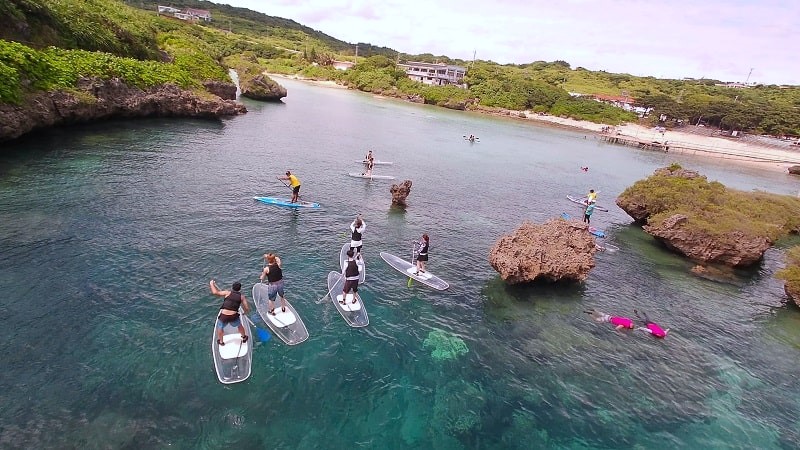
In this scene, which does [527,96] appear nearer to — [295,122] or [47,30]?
[295,122]

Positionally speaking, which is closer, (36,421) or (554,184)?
(36,421)

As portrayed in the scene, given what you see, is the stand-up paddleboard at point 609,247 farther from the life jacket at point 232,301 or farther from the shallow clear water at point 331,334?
the life jacket at point 232,301

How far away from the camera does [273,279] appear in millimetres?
18781

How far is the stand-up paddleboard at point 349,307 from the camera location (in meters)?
20.3

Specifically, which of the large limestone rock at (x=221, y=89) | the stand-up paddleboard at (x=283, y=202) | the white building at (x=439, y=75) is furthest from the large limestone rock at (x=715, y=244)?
the white building at (x=439, y=75)

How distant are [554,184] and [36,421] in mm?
57583

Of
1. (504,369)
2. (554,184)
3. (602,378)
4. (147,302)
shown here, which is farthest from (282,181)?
(554,184)

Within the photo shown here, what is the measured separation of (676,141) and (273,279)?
142 metres

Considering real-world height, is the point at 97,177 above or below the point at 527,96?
below

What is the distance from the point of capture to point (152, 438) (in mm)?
12930

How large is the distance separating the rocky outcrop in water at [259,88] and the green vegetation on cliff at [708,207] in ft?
262

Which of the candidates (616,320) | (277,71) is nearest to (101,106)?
(616,320)

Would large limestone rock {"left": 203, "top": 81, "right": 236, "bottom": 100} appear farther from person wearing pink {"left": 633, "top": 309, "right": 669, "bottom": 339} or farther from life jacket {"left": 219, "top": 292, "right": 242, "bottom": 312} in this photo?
person wearing pink {"left": 633, "top": 309, "right": 669, "bottom": 339}

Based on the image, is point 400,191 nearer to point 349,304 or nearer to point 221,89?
point 349,304
